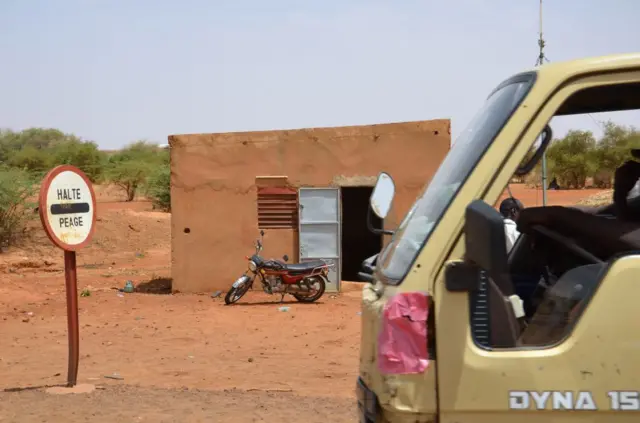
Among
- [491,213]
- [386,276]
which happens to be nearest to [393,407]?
[386,276]

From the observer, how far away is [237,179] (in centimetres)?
1561

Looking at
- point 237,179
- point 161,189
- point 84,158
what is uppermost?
point 84,158

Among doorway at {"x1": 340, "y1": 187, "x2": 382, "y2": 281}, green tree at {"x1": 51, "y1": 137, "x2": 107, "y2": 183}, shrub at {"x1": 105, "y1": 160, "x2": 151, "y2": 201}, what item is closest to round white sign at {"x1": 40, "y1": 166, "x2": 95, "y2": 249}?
doorway at {"x1": 340, "y1": 187, "x2": 382, "y2": 281}

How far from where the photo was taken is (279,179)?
605 inches

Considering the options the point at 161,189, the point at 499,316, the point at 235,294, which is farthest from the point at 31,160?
the point at 499,316

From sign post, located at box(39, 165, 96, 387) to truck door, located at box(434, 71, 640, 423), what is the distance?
490cm

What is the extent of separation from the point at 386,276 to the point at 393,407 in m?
0.48

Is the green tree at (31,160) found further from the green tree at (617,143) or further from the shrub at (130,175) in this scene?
the green tree at (617,143)

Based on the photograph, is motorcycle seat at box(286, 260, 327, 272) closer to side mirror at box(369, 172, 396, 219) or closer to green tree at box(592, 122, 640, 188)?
green tree at box(592, 122, 640, 188)

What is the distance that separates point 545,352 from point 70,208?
534cm

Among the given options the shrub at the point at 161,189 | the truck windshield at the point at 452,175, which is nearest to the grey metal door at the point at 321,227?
the truck windshield at the point at 452,175

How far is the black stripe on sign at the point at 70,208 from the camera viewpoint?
6.94 meters

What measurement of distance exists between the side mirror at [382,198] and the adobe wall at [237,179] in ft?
35.4

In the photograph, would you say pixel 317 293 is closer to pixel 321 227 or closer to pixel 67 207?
pixel 321 227
